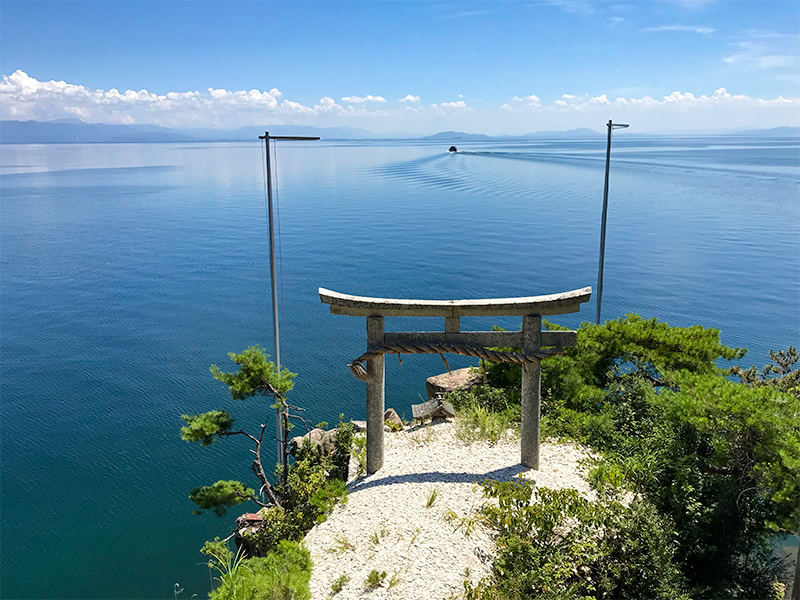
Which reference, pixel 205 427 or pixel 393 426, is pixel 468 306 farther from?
pixel 205 427

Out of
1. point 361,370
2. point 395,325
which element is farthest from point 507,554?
point 395,325

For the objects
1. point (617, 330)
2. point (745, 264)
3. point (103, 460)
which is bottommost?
point (103, 460)

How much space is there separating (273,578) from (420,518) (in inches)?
83.1

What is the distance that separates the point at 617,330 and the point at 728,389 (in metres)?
4.03

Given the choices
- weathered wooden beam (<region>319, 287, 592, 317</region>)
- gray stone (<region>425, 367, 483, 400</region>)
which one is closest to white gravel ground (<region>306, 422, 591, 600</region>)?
weathered wooden beam (<region>319, 287, 592, 317</region>)

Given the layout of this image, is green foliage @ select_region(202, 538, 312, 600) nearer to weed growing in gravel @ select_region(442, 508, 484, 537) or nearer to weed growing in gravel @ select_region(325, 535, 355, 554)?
weed growing in gravel @ select_region(325, 535, 355, 554)

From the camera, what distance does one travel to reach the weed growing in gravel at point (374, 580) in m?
6.99

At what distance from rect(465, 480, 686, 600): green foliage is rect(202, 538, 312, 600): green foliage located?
1873 mm

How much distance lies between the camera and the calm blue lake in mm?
13555

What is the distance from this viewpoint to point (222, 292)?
95.3ft

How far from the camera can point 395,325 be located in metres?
23.4

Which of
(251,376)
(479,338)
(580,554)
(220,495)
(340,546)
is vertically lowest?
(220,495)

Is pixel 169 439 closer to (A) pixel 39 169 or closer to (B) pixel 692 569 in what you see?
(B) pixel 692 569

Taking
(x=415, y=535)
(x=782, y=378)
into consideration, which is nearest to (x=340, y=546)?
(x=415, y=535)
